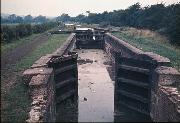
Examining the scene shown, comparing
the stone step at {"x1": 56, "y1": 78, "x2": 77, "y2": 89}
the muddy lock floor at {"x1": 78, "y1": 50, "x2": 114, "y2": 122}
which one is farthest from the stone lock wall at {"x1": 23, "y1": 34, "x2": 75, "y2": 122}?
the muddy lock floor at {"x1": 78, "y1": 50, "x2": 114, "y2": 122}

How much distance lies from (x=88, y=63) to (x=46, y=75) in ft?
41.1

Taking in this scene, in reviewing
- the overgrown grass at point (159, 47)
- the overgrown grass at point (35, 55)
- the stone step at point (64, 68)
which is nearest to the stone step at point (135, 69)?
the overgrown grass at point (159, 47)

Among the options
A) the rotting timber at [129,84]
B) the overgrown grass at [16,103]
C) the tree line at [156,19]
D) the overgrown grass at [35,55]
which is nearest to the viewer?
the overgrown grass at [16,103]

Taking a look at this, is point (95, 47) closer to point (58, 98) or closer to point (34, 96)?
point (58, 98)

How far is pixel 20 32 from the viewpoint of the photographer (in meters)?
36.4

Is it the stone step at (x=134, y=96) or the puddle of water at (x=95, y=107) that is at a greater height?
the stone step at (x=134, y=96)

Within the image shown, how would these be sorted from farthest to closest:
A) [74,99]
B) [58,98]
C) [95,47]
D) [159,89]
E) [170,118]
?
1. [95,47]
2. [74,99]
3. [58,98]
4. [159,89]
5. [170,118]

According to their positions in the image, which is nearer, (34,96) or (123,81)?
(34,96)

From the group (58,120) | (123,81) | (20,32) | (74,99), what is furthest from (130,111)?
(20,32)

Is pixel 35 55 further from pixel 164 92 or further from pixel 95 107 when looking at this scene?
pixel 164 92

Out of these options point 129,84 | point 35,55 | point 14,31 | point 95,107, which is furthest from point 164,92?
point 14,31

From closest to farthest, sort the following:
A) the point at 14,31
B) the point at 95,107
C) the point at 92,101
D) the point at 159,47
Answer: the point at 95,107 → the point at 92,101 → the point at 159,47 → the point at 14,31

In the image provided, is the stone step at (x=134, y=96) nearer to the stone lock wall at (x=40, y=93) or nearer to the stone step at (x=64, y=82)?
the stone step at (x=64, y=82)

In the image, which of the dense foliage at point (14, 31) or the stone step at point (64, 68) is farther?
the dense foliage at point (14, 31)
